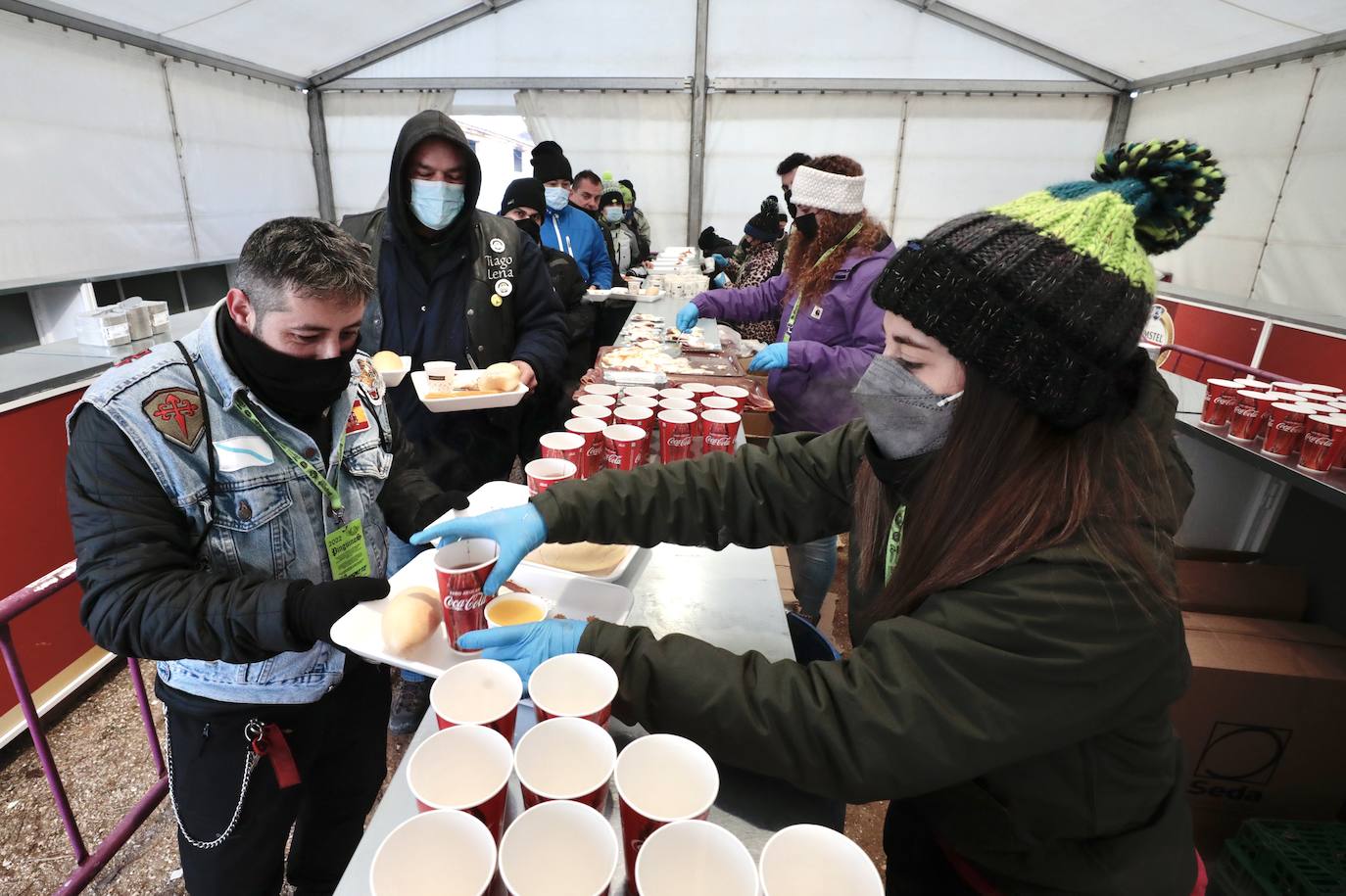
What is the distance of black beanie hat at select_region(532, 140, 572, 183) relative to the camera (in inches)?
213

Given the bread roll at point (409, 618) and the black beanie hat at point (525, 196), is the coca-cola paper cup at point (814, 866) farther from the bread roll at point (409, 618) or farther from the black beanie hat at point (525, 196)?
the black beanie hat at point (525, 196)

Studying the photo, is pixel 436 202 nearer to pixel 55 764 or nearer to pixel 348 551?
pixel 348 551

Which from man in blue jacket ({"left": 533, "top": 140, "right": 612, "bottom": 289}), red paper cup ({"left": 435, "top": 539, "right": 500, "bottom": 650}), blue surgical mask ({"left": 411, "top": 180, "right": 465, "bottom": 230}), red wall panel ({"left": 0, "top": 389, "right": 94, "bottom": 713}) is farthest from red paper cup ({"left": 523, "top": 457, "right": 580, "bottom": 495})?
man in blue jacket ({"left": 533, "top": 140, "right": 612, "bottom": 289})

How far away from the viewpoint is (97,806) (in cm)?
236

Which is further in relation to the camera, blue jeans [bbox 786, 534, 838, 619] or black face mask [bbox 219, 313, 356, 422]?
blue jeans [bbox 786, 534, 838, 619]

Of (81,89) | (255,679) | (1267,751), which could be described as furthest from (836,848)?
(81,89)

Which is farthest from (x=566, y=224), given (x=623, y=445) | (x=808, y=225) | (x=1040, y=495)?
(x=1040, y=495)

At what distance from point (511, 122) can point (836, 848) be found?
12.4 meters

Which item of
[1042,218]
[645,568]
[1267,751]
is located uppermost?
[1042,218]

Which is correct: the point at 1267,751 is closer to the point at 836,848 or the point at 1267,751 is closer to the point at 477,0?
the point at 836,848

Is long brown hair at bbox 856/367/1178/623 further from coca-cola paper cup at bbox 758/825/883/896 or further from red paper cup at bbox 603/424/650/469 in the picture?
red paper cup at bbox 603/424/650/469

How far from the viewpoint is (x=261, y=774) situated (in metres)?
1.49

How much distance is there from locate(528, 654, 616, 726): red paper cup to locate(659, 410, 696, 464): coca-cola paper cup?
1044mm

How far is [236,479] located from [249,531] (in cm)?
13
